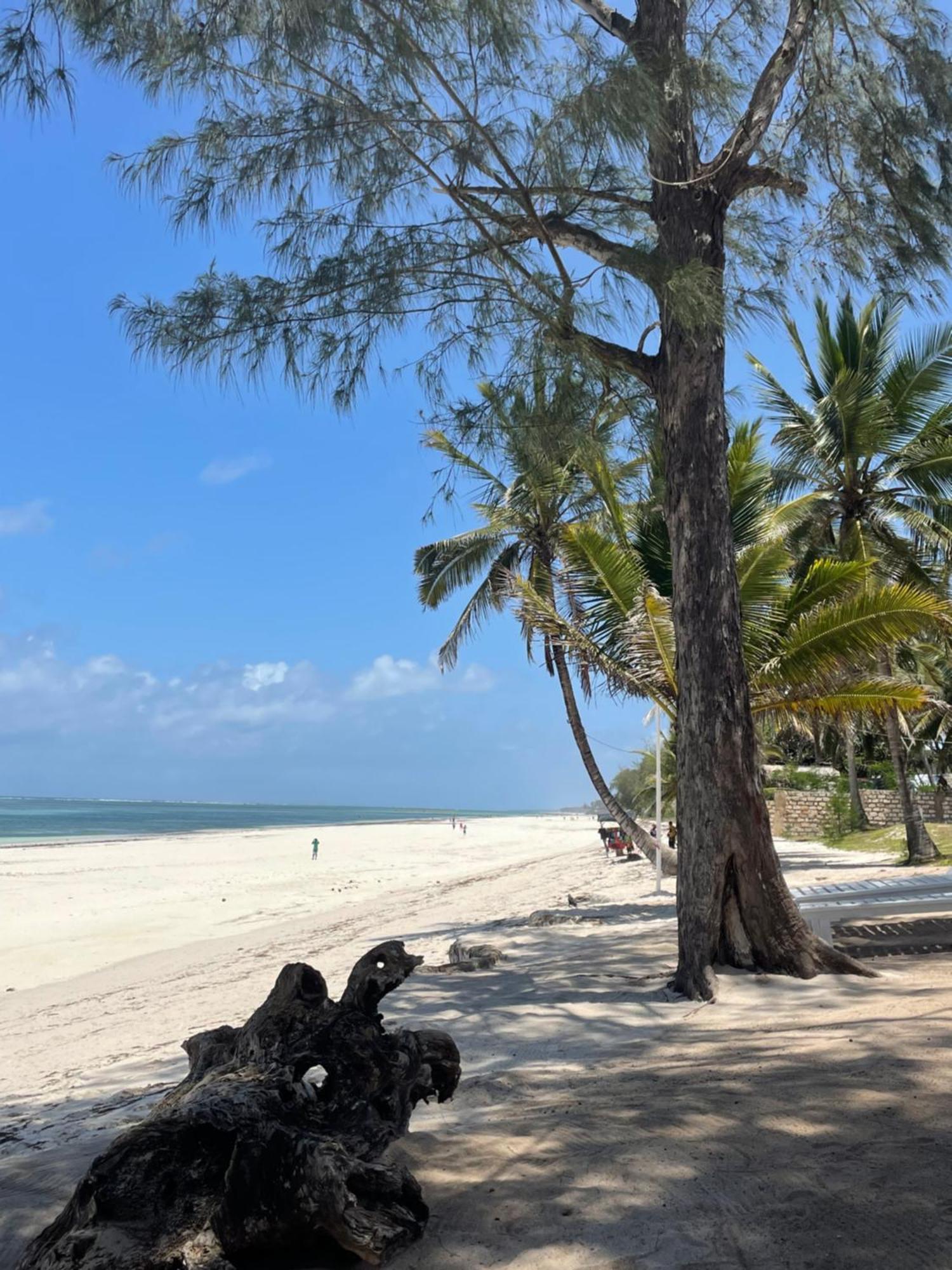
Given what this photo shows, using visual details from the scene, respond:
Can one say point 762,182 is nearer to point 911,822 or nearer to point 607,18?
point 607,18

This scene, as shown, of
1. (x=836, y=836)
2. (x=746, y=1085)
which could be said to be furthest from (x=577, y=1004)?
(x=836, y=836)

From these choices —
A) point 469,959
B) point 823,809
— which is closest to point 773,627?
point 469,959

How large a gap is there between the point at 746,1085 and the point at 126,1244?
2326mm

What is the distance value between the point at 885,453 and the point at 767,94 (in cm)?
1022

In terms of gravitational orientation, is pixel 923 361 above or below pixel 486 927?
above

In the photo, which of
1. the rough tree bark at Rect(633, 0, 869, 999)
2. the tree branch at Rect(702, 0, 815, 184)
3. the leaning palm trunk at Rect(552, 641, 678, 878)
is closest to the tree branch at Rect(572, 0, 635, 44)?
the rough tree bark at Rect(633, 0, 869, 999)

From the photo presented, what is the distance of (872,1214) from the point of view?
2369 millimetres

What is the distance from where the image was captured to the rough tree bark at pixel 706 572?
631 cm

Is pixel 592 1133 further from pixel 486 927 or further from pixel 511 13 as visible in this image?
pixel 486 927

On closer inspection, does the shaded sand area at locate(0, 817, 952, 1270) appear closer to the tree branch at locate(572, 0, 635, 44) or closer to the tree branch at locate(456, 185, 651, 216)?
the tree branch at locate(456, 185, 651, 216)

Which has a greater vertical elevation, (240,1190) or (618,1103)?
(240,1190)

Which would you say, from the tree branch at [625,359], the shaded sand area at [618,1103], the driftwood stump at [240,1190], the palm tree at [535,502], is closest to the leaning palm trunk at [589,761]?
the palm tree at [535,502]

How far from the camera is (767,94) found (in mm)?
7047

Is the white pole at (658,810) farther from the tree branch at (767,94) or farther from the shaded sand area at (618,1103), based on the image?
the tree branch at (767,94)
